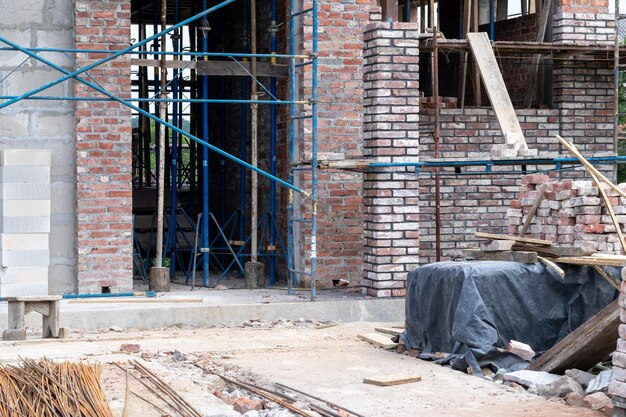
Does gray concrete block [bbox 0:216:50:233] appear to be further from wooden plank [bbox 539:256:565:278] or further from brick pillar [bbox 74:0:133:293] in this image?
wooden plank [bbox 539:256:565:278]

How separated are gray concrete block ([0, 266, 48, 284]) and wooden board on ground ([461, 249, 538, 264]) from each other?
14.5ft

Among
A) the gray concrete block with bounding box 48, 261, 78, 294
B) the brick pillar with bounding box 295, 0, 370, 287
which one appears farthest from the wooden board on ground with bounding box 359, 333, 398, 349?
the gray concrete block with bounding box 48, 261, 78, 294

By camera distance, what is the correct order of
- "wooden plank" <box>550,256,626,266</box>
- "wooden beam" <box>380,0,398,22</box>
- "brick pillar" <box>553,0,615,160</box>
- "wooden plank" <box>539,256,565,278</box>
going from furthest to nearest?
"brick pillar" <box>553,0,615,160</box> → "wooden beam" <box>380,0,398,22</box> → "wooden plank" <box>539,256,565,278</box> → "wooden plank" <box>550,256,626,266</box>

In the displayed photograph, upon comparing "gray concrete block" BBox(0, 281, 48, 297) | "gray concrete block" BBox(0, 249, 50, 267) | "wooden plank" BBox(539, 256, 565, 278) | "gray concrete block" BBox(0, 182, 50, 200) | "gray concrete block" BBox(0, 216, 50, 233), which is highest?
"gray concrete block" BBox(0, 182, 50, 200)

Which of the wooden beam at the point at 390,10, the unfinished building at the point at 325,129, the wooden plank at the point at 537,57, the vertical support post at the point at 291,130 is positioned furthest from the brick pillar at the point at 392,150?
the wooden plank at the point at 537,57

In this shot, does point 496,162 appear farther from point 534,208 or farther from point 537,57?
point 537,57

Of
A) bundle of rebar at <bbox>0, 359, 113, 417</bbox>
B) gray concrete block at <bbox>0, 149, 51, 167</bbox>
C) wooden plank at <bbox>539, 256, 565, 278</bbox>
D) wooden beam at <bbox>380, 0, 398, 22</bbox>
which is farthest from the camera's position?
wooden beam at <bbox>380, 0, 398, 22</bbox>

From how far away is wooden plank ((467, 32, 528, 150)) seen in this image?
11.9m

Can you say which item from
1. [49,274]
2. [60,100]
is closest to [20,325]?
[49,274]

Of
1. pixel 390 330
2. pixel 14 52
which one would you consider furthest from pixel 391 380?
pixel 14 52

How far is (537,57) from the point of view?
44.9 feet

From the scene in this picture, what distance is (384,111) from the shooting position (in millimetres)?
12047

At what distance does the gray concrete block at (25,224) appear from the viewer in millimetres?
11688

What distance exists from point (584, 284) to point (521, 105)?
4.98 metres
